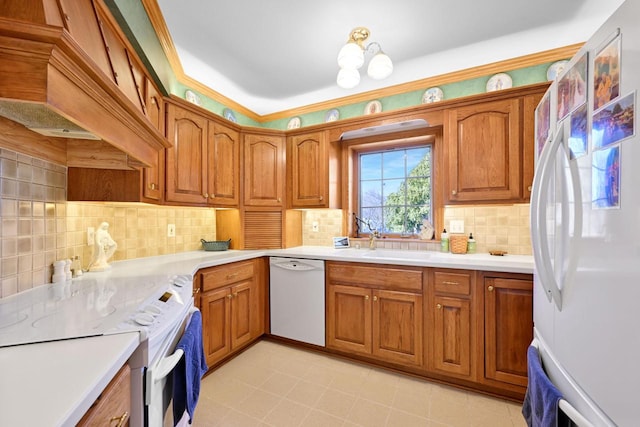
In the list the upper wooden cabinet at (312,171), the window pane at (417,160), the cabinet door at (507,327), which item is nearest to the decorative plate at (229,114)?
the upper wooden cabinet at (312,171)

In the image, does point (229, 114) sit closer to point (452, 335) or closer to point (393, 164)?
point (393, 164)

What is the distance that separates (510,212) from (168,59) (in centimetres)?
306

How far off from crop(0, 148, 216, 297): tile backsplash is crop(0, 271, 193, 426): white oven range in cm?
11

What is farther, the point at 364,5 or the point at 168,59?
the point at 168,59

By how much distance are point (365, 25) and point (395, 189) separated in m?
1.52

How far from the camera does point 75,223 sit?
5.34 ft

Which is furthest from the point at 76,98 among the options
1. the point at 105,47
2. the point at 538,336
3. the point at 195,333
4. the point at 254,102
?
the point at 254,102

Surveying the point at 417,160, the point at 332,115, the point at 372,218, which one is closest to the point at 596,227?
the point at 417,160

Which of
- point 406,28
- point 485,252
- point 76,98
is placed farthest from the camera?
point 485,252

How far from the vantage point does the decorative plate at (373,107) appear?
2750 mm

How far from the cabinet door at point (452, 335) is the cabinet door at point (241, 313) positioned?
5.04 ft

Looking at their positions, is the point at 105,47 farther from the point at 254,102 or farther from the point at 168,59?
the point at 254,102

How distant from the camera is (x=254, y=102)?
3.11 metres

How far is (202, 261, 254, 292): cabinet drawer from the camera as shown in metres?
2.03
